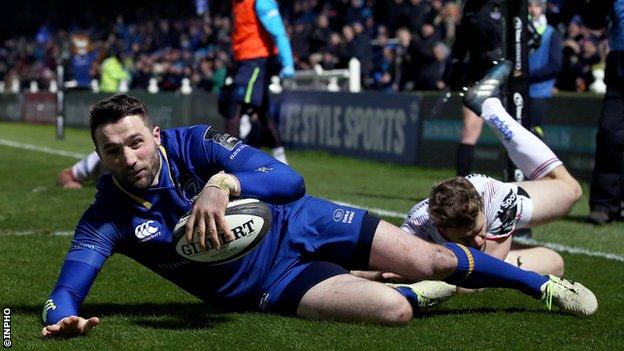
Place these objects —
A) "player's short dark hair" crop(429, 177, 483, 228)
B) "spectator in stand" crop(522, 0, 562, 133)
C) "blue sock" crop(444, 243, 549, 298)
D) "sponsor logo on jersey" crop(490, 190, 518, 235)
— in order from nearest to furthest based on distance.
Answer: "blue sock" crop(444, 243, 549, 298), "player's short dark hair" crop(429, 177, 483, 228), "sponsor logo on jersey" crop(490, 190, 518, 235), "spectator in stand" crop(522, 0, 562, 133)

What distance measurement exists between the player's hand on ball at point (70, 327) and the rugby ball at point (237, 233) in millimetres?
457

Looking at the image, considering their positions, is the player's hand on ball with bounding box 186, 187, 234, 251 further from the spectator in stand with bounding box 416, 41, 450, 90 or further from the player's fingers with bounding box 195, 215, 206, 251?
the spectator in stand with bounding box 416, 41, 450, 90

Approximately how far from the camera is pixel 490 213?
20.5 feet

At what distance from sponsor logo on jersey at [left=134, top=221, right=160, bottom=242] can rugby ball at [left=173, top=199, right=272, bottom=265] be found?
0.37 meters

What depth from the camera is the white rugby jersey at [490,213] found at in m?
6.14

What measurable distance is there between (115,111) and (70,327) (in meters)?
0.89

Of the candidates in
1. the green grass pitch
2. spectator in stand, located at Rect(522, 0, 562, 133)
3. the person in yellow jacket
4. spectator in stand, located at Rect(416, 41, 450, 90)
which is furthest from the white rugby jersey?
the person in yellow jacket

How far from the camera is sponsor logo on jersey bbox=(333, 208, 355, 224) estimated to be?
5504 millimetres

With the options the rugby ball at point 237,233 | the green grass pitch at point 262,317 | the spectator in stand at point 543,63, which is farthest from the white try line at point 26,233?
the spectator in stand at point 543,63

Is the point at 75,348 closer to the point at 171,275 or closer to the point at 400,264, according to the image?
the point at 171,275

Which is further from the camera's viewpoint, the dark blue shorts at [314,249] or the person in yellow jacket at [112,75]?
the person in yellow jacket at [112,75]

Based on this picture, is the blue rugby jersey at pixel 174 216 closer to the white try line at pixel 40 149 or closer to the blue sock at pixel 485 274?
the blue sock at pixel 485 274

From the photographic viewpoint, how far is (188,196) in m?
5.43

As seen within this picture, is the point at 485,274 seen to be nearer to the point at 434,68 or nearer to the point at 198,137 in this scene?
the point at 198,137
